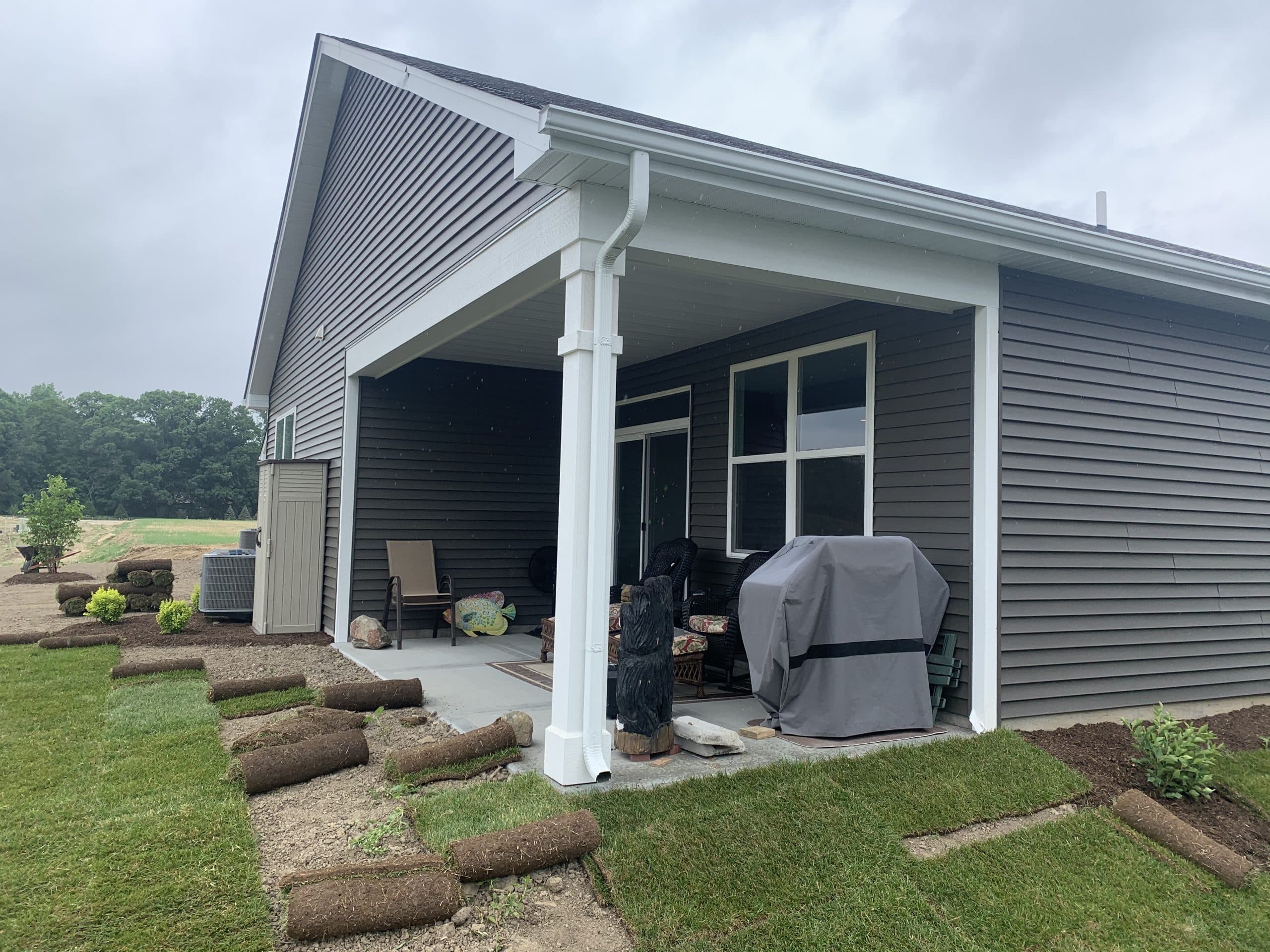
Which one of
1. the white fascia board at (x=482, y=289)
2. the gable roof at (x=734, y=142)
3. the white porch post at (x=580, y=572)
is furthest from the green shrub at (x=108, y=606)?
the white porch post at (x=580, y=572)

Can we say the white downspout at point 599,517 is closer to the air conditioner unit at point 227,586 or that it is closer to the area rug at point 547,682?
the area rug at point 547,682

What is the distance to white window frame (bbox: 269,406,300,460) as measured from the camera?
10.5m

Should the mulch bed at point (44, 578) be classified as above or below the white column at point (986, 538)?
below

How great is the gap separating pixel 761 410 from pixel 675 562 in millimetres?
1399

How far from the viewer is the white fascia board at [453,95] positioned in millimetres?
3713

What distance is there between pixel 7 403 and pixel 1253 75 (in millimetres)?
53094

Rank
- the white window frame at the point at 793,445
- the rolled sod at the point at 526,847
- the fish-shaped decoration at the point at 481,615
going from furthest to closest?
1. the fish-shaped decoration at the point at 481,615
2. the white window frame at the point at 793,445
3. the rolled sod at the point at 526,847

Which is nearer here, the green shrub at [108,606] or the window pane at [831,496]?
the window pane at [831,496]

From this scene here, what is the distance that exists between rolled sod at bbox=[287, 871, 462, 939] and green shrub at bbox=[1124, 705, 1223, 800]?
10.7 ft

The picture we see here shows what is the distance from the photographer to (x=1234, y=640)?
5707mm

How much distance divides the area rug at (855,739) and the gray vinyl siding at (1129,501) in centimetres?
50

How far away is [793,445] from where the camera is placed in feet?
19.5

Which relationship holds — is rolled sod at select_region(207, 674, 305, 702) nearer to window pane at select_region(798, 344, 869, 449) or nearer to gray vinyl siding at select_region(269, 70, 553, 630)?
gray vinyl siding at select_region(269, 70, 553, 630)

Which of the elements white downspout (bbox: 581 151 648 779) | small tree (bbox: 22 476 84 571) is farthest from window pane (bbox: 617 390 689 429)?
small tree (bbox: 22 476 84 571)
